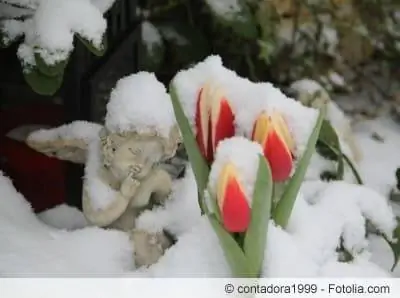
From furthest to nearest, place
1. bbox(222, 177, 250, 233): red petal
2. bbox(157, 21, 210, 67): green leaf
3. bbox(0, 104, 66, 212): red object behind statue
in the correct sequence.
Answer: bbox(157, 21, 210, 67): green leaf < bbox(0, 104, 66, 212): red object behind statue < bbox(222, 177, 250, 233): red petal

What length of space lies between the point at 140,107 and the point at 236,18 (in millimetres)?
321

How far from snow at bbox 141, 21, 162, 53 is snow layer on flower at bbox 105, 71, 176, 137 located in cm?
27

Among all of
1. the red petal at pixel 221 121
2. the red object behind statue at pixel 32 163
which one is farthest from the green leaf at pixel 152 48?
the red petal at pixel 221 121

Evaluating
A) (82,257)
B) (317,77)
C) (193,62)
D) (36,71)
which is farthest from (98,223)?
(317,77)

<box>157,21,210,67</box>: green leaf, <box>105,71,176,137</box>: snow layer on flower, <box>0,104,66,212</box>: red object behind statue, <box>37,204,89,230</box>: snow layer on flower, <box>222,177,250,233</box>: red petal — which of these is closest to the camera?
<box>222,177,250,233</box>: red petal

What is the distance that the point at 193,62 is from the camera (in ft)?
3.50

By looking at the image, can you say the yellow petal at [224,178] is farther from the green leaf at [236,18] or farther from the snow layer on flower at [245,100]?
→ the green leaf at [236,18]

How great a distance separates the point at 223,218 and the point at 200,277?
87 mm

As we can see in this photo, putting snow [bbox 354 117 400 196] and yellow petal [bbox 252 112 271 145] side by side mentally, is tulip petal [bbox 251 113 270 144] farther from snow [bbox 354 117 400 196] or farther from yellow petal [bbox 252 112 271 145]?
snow [bbox 354 117 400 196]

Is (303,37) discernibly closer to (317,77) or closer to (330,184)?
(317,77)

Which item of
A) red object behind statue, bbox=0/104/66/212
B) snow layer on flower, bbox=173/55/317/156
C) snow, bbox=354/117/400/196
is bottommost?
snow, bbox=354/117/400/196

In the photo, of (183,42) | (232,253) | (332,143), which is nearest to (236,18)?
(183,42)

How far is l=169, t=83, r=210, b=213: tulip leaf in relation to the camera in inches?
26.5

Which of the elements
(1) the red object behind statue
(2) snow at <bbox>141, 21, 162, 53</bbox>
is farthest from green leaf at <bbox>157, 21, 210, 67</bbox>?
(1) the red object behind statue
